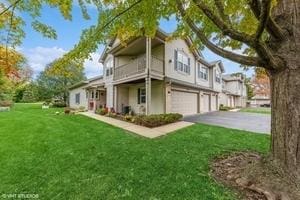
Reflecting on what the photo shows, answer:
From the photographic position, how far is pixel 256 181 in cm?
423

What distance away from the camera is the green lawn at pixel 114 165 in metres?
4.23

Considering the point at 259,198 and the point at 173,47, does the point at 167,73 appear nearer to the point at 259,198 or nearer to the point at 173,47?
the point at 173,47

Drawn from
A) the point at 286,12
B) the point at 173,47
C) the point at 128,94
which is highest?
the point at 173,47

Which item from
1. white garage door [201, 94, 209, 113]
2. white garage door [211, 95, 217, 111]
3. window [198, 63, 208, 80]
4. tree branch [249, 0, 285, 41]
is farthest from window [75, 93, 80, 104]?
tree branch [249, 0, 285, 41]

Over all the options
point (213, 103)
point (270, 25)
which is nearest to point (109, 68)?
point (213, 103)

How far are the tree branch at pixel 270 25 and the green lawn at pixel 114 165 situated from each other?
3414mm

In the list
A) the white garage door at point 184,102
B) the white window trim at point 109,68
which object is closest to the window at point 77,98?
the white window trim at point 109,68

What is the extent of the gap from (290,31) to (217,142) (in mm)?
4956

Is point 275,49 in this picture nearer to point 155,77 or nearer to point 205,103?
point 155,77

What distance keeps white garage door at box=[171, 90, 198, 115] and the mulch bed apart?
37.7ft

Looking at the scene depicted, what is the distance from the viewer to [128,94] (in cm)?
1986

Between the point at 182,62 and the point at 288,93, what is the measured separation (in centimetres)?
1442

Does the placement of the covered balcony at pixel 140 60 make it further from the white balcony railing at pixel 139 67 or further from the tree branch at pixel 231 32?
the tree branch at pixel 231 32

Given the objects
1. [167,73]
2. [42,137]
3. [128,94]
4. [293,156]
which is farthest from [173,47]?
[293,156]
